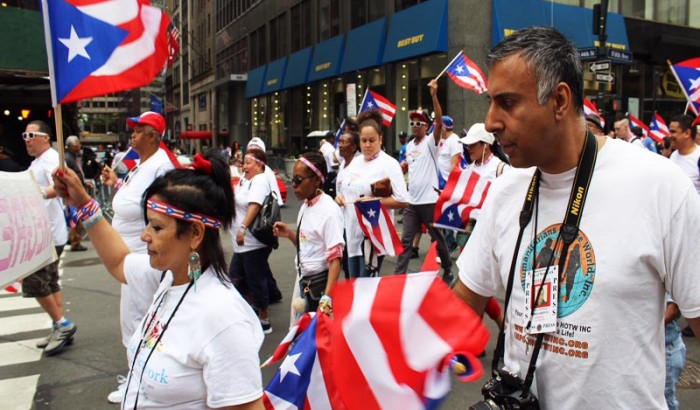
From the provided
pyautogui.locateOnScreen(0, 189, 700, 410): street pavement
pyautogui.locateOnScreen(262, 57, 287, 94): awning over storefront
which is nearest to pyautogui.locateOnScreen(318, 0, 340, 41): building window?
pyautogui.locateOnScreen(262, 57, 287, 94): awning over storefront

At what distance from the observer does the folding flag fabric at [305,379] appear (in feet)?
7.82

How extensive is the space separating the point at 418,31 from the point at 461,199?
15544mm

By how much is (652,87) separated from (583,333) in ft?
87.9

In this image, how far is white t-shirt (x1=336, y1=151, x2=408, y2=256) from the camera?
6.05m

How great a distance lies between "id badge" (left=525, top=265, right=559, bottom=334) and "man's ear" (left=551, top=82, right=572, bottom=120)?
18.6 inches

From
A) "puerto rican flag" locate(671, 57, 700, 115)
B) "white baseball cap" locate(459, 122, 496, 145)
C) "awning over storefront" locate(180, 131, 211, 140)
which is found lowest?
"white baseball cap" locate(459, 122, 496, 145)

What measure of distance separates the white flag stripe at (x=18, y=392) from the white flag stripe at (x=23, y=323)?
1.53 m

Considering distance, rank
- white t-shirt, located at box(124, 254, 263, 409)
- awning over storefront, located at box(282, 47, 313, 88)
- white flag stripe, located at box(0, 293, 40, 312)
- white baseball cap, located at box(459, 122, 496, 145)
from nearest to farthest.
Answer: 1. white t-shirt, located at box(124, 254, 263, 409)
2. white baseball cap, located at box(459, 122, 496, 145)
3. white flag stripe, located at box(0, 293, 40, 312)
4. awning over storefront, located at box(282, 47, 313, 88)

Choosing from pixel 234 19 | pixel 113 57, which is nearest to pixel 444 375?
pixel 113 57

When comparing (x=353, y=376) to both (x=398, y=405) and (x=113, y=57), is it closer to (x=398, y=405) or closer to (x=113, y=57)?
(x=398, y=405)

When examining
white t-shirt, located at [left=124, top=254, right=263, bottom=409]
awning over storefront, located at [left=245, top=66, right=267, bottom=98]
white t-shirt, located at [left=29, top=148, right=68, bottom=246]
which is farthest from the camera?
awning over storefront, located at [left=245, top=66, right=267, bottom=98]

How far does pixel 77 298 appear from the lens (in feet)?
25.3

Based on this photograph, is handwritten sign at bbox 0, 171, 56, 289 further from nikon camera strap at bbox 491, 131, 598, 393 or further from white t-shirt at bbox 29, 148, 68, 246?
white t-shirt at bbox 29, 148, 68, 246

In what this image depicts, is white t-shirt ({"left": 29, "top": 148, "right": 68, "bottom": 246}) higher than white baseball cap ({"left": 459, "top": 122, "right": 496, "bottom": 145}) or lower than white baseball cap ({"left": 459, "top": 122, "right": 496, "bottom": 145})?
lower
